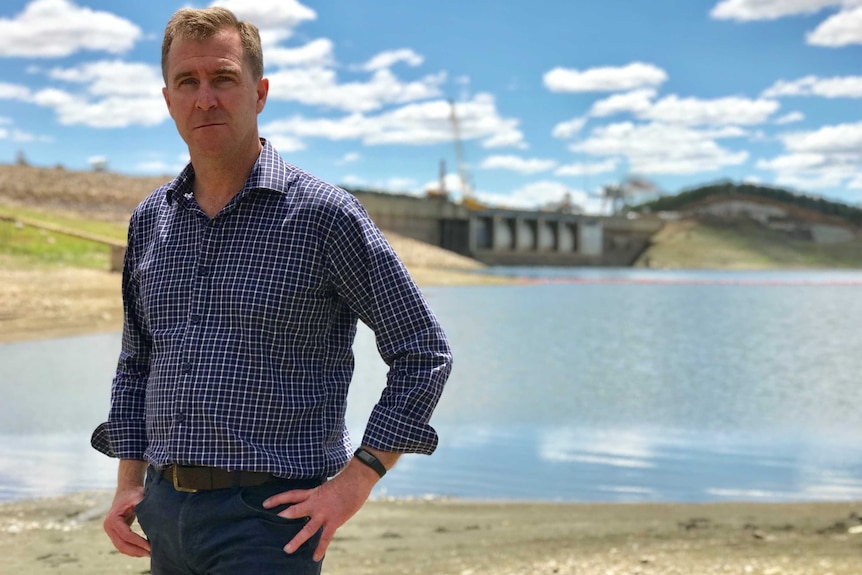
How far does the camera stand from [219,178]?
91.8 inches

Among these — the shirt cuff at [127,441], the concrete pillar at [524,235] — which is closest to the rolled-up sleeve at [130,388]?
the shirt cuff at [127,441]

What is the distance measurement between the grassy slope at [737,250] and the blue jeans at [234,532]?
11641 cm

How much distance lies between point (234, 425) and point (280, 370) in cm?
15

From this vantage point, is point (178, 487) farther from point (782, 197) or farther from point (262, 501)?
point (782, 197)

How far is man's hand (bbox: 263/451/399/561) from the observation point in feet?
6.88

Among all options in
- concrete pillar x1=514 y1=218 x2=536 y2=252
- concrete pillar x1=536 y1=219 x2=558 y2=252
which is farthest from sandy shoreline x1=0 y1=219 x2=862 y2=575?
concrete pillar x1=536 y1=219 x2=558 y2=252

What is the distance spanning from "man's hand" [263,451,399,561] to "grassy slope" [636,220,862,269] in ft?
382

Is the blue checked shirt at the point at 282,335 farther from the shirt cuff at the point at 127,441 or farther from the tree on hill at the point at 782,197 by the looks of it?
the tree on hill at the point at 782,197

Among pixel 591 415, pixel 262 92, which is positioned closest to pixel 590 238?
pixel 591 415

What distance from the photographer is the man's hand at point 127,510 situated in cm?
238

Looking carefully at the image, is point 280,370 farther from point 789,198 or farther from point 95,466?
point 789,198

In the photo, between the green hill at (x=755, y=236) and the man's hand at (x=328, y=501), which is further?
the green hill at (x=755, y=236)

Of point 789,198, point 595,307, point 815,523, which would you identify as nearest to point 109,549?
point 815,523

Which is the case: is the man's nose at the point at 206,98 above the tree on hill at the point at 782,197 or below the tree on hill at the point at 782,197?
below
